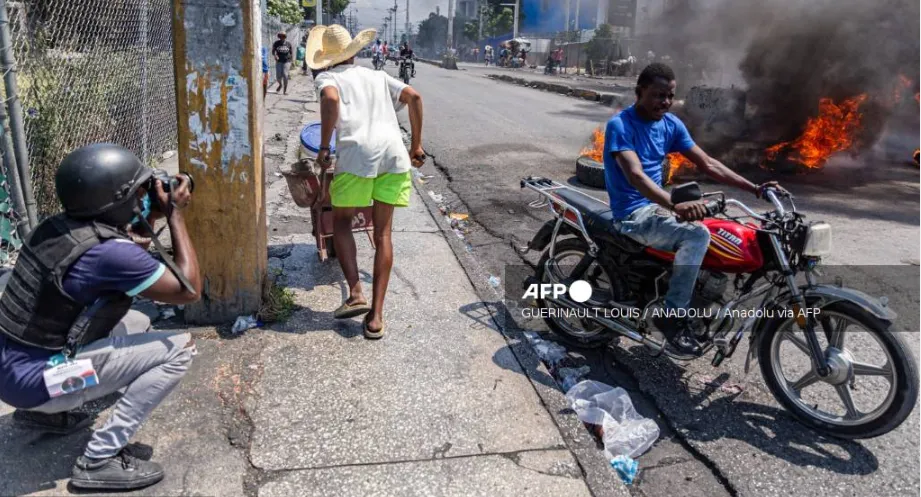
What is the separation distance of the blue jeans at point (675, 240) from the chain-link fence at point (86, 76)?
4.25 m

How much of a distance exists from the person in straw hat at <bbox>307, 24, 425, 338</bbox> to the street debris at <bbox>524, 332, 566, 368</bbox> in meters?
0.99

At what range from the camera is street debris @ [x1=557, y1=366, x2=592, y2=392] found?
373 cm

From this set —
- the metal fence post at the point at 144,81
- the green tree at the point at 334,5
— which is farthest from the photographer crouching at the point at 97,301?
the green tree at the point at 334,5

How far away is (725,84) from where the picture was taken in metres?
16.1

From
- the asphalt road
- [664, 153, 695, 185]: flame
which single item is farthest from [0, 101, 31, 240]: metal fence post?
[664, 153, 695, 185]: flame

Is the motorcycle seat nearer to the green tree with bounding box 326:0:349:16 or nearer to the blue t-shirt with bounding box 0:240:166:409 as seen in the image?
the blue t-shirt with bounding box 0:240:166:409

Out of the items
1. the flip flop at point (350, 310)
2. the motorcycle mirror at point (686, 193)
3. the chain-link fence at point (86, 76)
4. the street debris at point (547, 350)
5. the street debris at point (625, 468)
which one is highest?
the chain-link fence at point (86, 76)

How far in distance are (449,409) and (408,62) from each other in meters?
25.5

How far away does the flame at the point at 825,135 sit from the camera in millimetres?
10625

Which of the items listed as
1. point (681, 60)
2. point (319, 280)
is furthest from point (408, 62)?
point (319, 280)

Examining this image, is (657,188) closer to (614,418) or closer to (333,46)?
(614,418)

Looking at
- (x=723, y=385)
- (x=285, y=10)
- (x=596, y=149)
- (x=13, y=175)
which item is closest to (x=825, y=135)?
(x=596, y=149)

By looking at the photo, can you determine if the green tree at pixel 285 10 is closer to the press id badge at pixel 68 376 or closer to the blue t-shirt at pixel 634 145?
the blue t-shirt at pixel 634 145

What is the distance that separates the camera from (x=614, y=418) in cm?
334
